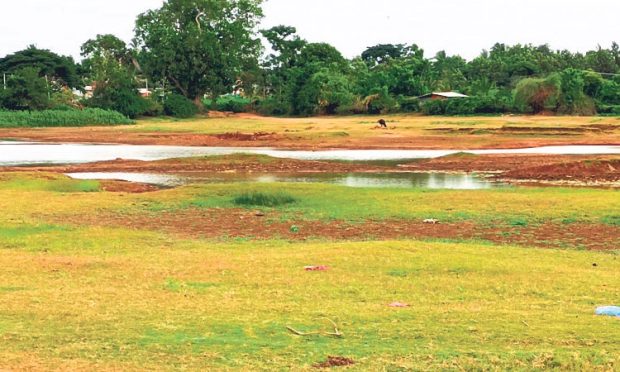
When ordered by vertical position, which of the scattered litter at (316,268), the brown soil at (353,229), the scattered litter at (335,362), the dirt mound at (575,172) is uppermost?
the scattered litter at (335,362)

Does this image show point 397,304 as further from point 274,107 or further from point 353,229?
point 274,107

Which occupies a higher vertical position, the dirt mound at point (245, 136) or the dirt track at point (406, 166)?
the dirt mound at point (245, 136)

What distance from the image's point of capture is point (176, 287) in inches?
487

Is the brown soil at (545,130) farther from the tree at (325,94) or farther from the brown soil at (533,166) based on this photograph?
the tree at (325,94)

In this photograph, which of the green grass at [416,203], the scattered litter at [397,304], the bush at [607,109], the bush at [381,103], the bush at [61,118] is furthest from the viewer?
the bush at [381,103]

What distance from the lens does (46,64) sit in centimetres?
11225

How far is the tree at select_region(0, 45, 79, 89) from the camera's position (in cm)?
11144

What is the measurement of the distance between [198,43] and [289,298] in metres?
96.6

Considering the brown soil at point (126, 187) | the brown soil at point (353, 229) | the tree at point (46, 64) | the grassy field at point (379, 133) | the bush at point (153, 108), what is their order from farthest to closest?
the tree at point (46, 64), the bush at point (153, 108), the grassy field at point (379, 133), the brown soil at point (126, 187), the brown soil at point (353, 229)

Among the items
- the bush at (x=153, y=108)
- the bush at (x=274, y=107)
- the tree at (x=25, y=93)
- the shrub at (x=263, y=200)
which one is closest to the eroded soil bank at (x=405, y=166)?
the shrub at (x=263, y=200)

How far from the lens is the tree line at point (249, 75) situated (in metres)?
91.9

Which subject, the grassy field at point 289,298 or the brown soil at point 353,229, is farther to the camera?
the brown soil at point 353,229

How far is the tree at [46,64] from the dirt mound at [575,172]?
85.3m

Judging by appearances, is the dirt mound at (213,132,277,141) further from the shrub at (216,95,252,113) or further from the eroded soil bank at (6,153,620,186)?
the shrub at (216,95,252,113)
